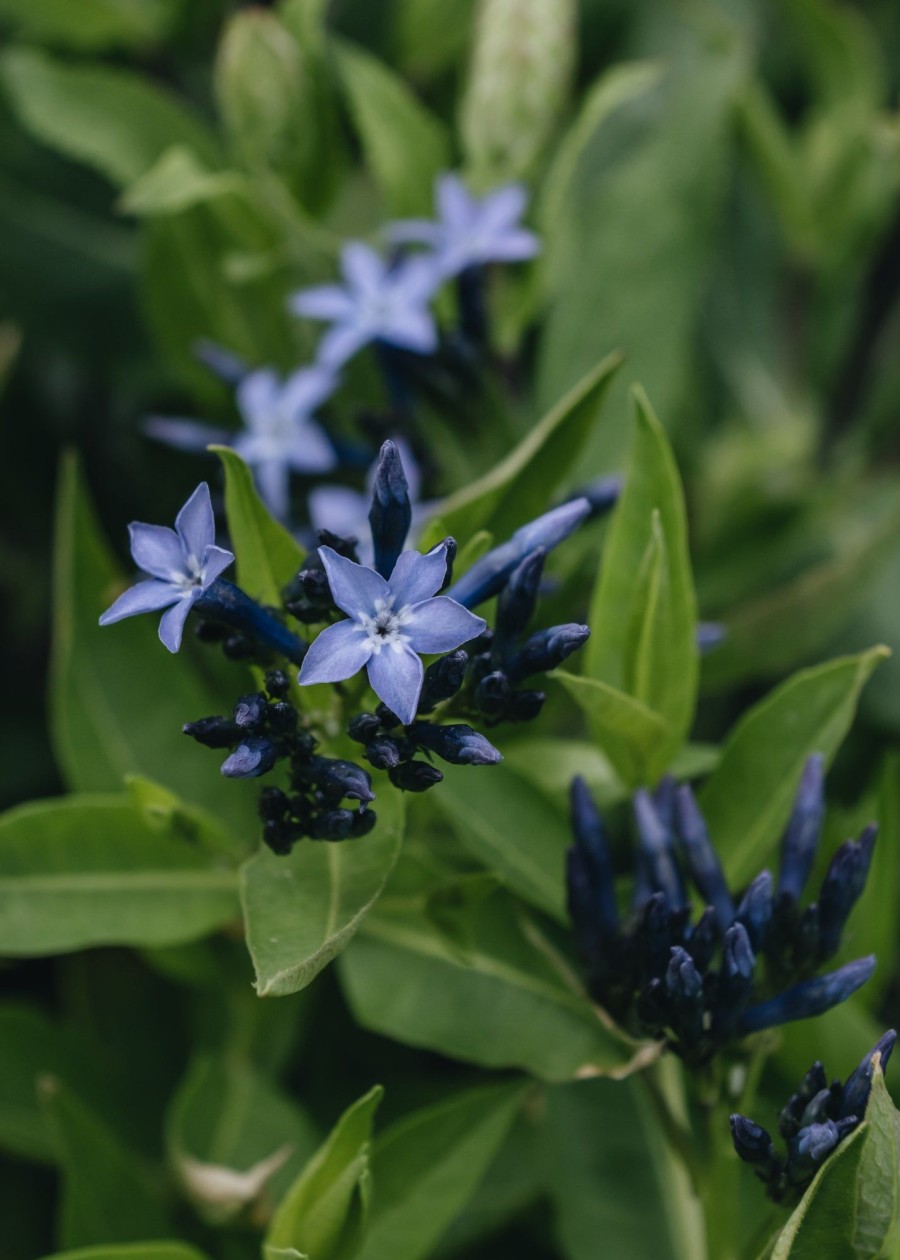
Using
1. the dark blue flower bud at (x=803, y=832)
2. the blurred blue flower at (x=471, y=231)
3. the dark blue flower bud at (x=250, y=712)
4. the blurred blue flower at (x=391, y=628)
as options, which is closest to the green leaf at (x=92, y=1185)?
the dark blue flower bud at (x=250, y=712)

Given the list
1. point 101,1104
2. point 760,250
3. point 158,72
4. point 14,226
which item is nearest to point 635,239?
point 760,250

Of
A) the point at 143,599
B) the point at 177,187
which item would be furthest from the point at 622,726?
the point at 177,187

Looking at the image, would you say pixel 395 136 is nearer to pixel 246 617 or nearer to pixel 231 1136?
pixel 246 617

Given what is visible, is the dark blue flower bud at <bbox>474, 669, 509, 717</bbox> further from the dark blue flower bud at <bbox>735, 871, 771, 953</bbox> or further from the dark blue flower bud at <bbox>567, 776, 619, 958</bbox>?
the dark blue flower bud at <bbox>735, 871, 771, 953</bbox>

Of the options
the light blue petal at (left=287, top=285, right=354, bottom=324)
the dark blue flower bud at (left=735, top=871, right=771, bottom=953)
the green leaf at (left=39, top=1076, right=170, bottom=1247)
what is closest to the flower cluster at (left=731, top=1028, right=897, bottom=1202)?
the dark blue flower bud at (left=735, top=871, right=771, bottom=953)

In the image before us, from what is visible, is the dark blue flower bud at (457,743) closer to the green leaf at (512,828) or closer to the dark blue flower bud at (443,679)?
the dark blue flower bud at (443,679)

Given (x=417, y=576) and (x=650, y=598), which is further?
(x=650, y=598)
